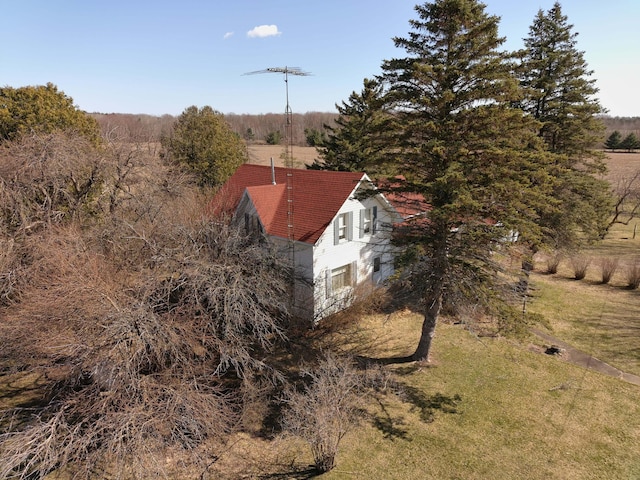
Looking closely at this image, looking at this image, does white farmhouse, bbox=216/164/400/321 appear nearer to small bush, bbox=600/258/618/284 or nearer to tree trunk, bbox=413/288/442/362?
tree trunk, bbox=413/288/442/362

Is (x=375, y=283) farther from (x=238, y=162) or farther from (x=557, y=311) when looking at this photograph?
(x=238, y=162)

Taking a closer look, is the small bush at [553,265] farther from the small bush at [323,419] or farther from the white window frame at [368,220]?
the small bush at [323,419]

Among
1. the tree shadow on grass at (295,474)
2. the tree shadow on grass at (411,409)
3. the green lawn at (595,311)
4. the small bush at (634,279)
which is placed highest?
the small bush at (634,279)

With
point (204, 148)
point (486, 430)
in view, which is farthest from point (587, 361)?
point (204, 148)

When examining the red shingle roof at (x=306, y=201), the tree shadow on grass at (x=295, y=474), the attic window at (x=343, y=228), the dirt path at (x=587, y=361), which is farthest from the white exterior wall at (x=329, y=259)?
the dirt path at (x=587, y=361)

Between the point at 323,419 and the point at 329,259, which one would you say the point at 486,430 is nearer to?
the point at 323,419

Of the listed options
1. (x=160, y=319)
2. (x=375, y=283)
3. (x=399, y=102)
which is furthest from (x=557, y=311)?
(x=160, y=319)

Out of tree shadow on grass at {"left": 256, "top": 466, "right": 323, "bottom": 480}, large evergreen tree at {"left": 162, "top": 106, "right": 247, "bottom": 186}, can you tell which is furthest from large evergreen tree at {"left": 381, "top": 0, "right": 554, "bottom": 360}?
large evergreen tree at {"left": 162, "top": 106, "right": 247, "bottom": 186}
